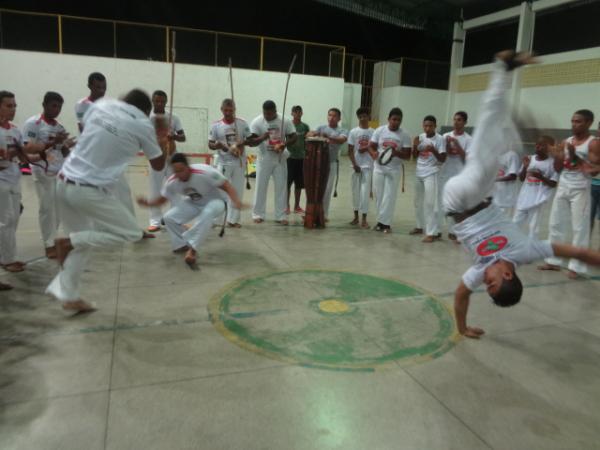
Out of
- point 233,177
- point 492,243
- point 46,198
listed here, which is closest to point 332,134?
point 233,177

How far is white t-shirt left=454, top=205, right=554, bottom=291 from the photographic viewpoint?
3.12 meters

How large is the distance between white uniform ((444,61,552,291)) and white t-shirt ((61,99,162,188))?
8.13 ft

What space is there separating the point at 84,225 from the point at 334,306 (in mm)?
2209

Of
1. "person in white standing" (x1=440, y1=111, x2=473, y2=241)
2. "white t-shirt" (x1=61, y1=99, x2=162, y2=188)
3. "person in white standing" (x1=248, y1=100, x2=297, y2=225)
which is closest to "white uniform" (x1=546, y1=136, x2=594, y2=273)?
"person in white standing" (x1=440, y1=111, x2=473, y2=241)

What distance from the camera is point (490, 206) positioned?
349 centimetres

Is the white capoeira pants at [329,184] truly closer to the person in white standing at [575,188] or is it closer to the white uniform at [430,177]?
the white uniform at [430,177]

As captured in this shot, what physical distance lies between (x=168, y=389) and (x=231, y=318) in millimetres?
1070

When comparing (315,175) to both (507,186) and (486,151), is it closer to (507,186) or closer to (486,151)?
(507,186)

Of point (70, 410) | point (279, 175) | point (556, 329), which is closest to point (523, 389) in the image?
point (556, 329)

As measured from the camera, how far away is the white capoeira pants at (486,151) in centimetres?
337

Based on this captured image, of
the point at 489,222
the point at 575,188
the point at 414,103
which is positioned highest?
the point at 414,103

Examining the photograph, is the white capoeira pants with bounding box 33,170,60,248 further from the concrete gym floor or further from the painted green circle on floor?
the painted green circle on floor

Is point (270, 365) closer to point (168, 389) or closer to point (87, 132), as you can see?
point (168, 389)

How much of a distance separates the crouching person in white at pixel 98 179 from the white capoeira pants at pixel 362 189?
4377 millimetres
